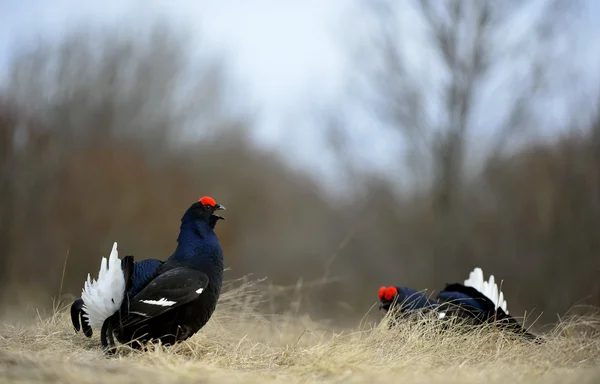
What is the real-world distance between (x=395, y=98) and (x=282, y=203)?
6.71m

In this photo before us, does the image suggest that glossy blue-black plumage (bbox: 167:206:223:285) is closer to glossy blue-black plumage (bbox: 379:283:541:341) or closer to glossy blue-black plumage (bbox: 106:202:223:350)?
glossy blue-black plumage (bbox: 106:202:223:350)

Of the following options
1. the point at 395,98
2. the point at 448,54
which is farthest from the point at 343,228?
the point at 448,54

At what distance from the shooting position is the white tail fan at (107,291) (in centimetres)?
413

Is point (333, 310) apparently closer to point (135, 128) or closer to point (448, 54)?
point (448, 54)

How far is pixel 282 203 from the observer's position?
17.7 metres

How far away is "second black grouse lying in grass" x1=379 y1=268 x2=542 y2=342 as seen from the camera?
506cm

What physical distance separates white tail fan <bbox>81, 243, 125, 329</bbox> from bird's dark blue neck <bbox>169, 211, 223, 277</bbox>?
1.53 feet

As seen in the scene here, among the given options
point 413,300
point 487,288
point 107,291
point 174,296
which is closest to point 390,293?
point 413,300

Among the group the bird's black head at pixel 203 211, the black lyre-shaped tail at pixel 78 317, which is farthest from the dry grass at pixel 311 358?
the bird's black head at pixel 203 211

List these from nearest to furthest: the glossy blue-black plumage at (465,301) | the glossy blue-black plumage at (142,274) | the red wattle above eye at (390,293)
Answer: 1. the glossy blue-black plumage at (142,274)
2. the glossy blue-black plumage at (465,301)
3. the red wattle above eye at (390,293)

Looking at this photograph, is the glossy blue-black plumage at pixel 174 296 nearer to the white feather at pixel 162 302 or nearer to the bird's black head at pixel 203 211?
the white feather at pixel 162 302

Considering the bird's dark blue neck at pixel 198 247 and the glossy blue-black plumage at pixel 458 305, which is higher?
the bird's dark blue neck at pixel 198 247

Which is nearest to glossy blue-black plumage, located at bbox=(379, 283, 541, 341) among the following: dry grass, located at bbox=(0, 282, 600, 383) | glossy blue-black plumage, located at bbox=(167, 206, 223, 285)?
dry grass, located at bbox=(0, 282, 600, 383)

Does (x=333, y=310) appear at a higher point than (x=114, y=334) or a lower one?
lower
